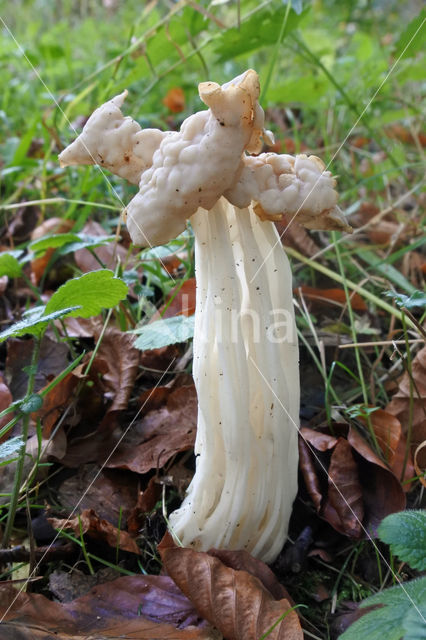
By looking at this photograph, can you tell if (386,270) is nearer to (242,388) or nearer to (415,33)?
(415,33)

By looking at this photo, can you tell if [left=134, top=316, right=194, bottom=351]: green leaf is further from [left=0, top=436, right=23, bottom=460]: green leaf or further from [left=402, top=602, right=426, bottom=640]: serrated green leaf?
[left=402, top=602, right=426, bottom=640]: serrated green leaf

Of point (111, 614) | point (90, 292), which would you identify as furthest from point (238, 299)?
point (111, 614)

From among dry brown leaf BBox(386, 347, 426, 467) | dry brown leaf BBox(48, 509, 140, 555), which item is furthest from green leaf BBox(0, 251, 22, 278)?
dry brown leaf BBox(386, 347, 426, 467)

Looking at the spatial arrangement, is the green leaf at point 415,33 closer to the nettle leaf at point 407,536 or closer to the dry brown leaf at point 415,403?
the dry brown leaf at point 415,403

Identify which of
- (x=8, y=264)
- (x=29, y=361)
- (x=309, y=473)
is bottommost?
(x=309, y=473)

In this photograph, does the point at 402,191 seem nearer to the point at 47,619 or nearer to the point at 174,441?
the point at 174,441

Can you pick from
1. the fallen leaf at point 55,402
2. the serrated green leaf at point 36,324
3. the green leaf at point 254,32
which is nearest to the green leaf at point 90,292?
the serrated green leaf at point 36,324
